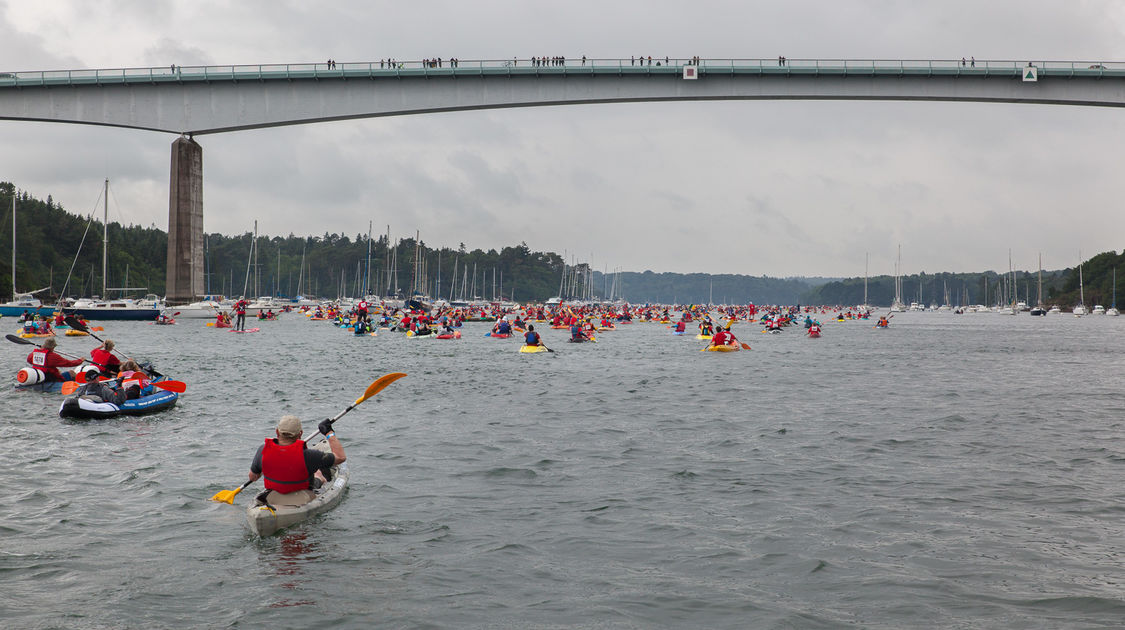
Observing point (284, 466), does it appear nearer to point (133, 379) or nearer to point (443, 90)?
point (133, 379)

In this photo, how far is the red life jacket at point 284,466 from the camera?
10.1 meters

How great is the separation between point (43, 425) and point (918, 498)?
1752cm

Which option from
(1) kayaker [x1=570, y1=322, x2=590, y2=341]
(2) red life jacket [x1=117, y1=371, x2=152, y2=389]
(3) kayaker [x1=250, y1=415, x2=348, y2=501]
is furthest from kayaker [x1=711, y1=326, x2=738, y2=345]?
(3) kayaker [x1=250, y1=415, x2=348, y2=501]

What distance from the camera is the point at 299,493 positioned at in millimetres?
10398

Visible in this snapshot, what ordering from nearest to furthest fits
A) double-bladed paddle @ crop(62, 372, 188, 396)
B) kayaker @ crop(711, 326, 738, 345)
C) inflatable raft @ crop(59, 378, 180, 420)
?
inflatable raft @ crop(59, 378, 180, 420) → double-bladed paddle @ crop(62, 372, 188, 396) → kayaker @ crop(711, 326, 738, 345)

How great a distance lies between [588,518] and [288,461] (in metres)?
3.87

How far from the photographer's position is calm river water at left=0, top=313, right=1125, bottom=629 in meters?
7.80

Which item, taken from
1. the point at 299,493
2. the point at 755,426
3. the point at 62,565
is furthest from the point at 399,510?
the point at 755,426

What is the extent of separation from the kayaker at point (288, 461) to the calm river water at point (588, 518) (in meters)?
0.59

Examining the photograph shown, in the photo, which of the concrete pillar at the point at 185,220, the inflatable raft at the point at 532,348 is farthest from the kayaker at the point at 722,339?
the concrete pillar at the point at 185,220

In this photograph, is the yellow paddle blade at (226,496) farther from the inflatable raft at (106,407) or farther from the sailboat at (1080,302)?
the sailboat at (1080,302)

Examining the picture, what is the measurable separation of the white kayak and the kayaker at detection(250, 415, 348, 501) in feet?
0.33

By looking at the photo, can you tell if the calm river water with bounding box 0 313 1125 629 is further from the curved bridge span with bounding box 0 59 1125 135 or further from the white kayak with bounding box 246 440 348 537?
the curved bridge span with bounding box 0 59 1125 135

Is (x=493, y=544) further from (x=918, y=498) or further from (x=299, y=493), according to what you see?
(x=918, y=498)
